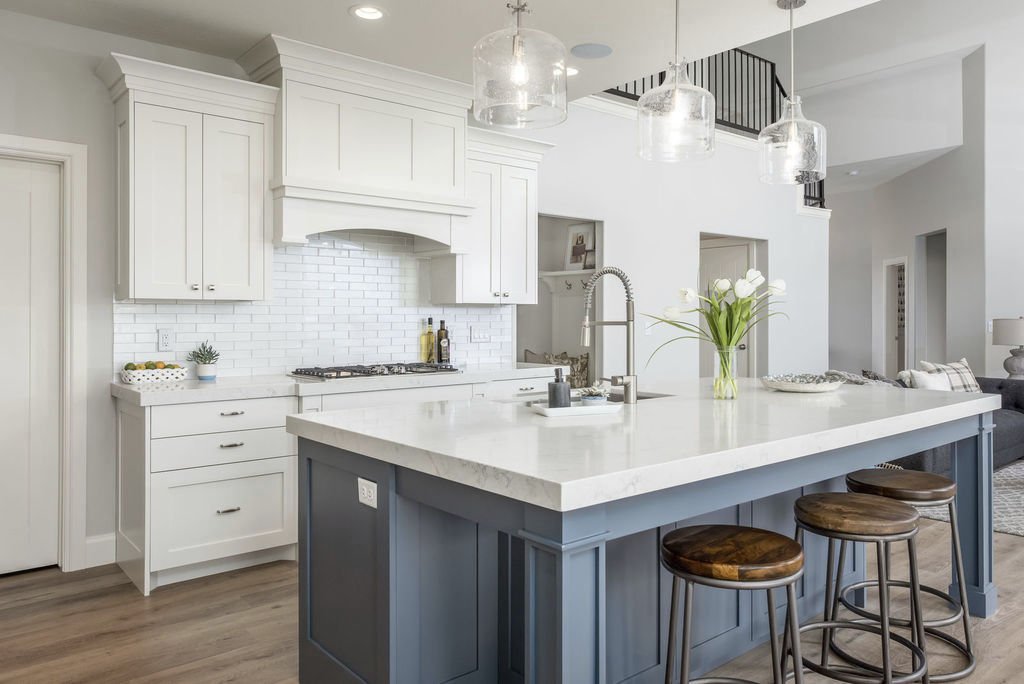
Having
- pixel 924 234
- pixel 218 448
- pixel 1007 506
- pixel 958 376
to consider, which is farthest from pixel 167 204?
pixel 924 234

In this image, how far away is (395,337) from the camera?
15.5ft

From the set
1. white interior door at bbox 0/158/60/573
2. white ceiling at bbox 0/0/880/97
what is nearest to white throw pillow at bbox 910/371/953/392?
white ceiling at bbox 0/0/880/97

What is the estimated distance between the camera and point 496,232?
15.9ft

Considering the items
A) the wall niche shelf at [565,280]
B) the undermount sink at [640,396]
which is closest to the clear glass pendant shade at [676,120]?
the undermount sink at [640,396]

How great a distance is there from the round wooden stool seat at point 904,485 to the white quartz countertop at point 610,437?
0.83 ft

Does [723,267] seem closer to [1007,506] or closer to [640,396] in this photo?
[1007,506]

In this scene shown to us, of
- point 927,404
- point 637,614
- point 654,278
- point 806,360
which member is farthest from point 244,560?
point 806,360

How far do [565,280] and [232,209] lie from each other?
3703 mm

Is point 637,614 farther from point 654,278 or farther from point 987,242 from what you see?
point 987,242

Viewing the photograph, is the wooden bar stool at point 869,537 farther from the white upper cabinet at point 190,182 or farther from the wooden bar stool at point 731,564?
the white upper cabinet at point 190,182

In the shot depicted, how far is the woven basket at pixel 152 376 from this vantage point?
3582 mm

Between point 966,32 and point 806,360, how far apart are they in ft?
12.8

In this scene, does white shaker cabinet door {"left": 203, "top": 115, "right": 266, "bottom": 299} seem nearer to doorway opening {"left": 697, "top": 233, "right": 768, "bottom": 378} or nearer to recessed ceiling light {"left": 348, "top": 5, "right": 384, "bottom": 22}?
recessed ceiling light {"left": 348, "top": 5, "right": 384, "bottom": 22}

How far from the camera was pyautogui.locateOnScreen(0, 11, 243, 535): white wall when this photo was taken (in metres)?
3.53
